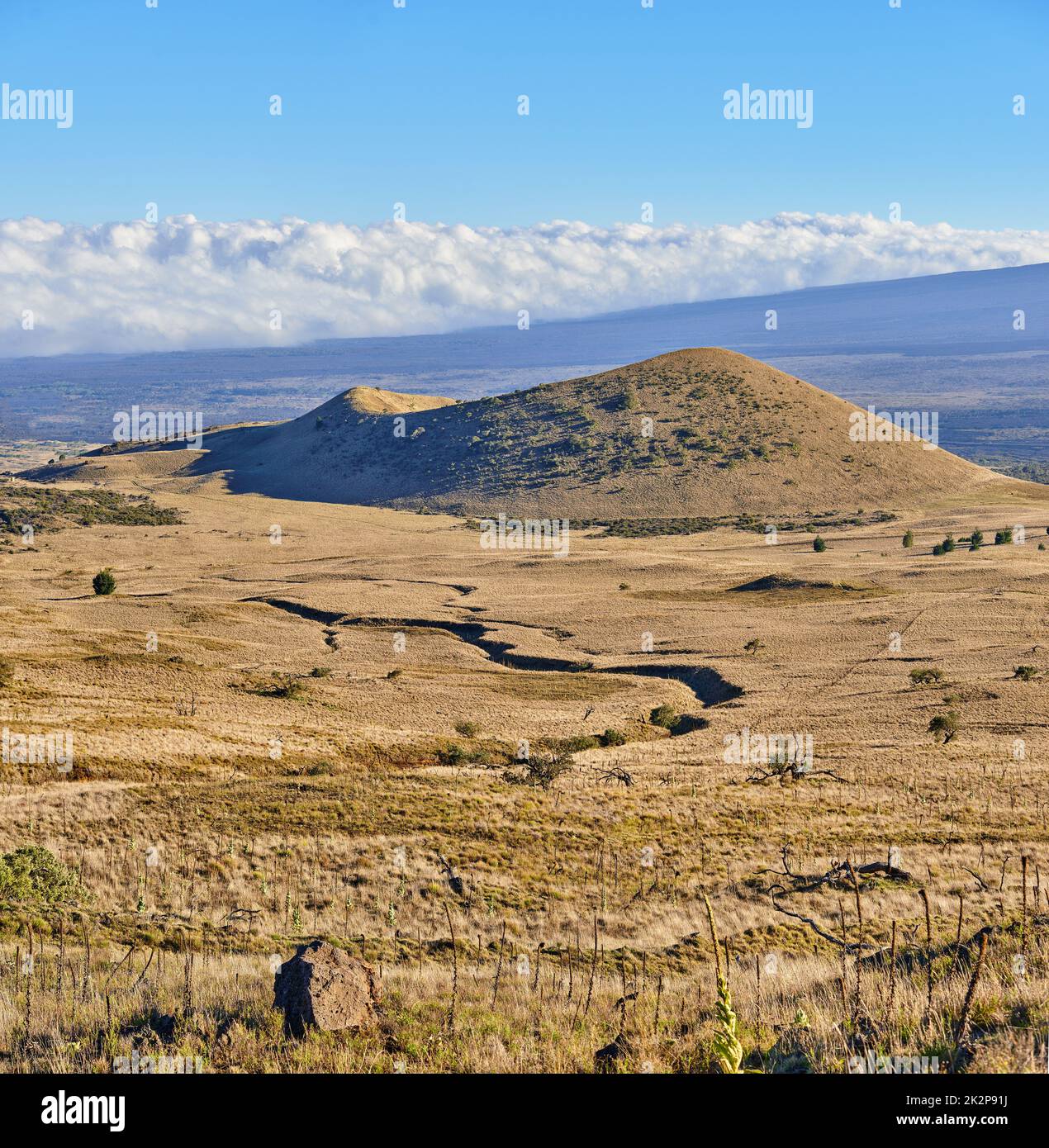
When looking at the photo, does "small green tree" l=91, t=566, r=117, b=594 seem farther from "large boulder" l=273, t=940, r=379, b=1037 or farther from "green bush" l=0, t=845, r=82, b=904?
"large boulder" l=273, t=940, r=379, b=1037

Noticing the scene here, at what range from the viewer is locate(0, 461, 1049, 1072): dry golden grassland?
914 cm

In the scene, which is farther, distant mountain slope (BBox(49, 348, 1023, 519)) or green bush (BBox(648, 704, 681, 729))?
distant mountain slope (BBox(49, 348, 1023, 519))

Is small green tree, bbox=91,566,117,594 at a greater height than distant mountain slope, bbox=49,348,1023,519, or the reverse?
distant mountain slope, bbox=49,348,1023,519

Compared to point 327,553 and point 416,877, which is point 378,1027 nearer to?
point 416,877

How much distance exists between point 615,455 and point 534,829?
11359cm

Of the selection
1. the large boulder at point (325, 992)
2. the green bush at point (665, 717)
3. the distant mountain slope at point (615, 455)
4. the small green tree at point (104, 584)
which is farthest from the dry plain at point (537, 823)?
the distant mountain slope at point (615, 455)

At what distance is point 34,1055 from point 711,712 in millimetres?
31090

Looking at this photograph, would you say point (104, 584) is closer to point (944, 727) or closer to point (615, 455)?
point (944, 727)

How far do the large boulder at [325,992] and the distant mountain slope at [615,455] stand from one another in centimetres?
10821

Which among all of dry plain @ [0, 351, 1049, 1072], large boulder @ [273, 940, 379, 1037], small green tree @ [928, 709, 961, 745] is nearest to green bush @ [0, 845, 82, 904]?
dry plain @ [0, 351, 1049, 1072]

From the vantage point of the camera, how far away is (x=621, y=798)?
82.0 ft

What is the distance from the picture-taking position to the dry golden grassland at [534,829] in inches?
360

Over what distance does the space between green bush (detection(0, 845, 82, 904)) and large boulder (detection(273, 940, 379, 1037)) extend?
719 centimetres

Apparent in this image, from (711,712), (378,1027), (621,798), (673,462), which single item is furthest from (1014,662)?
(673,462)
